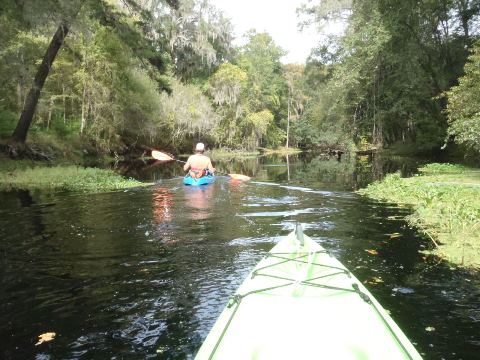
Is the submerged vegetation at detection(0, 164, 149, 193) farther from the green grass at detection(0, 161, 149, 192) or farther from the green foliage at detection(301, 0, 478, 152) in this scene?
the green foliage at detection(301, 0, 478, 152)

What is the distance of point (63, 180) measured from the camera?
58.1 ft

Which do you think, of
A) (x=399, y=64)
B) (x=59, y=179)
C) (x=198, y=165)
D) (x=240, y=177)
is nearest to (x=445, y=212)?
(x=198, y=165)

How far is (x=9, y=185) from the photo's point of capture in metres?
17.0

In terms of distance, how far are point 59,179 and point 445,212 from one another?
566 inches

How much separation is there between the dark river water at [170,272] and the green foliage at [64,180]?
14.2ft

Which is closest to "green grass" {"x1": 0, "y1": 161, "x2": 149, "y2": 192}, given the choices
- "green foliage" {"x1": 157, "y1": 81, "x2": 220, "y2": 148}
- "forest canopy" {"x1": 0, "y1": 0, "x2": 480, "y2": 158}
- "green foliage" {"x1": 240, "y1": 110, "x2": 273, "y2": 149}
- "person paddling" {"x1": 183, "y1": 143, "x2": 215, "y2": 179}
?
"person paddling" {"x1": 183, "y1": 143, "x2": 215, "y2": 179}

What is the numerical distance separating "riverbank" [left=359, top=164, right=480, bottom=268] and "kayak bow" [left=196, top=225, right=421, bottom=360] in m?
3.29

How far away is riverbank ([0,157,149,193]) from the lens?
16562mm

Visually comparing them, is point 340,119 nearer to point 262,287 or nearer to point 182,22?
point 182,22

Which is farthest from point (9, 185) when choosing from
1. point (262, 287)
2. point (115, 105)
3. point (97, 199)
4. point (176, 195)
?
point (262, 287)

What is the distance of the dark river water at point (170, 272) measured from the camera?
4391mm

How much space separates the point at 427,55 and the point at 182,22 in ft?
81.1

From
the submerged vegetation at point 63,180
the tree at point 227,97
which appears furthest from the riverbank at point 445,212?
the tree at point 227,97

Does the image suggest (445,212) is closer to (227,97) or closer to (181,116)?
(181,116)
